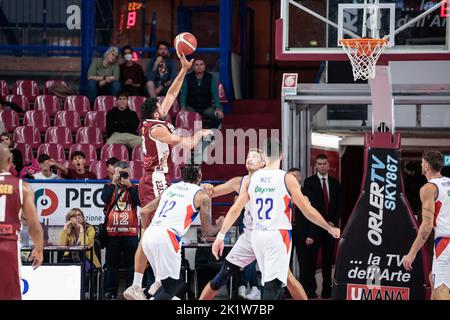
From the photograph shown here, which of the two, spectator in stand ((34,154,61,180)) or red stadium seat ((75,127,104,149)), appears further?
red stadium seat ((75,127,104,149))

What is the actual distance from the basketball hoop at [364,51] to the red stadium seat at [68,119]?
553 cm

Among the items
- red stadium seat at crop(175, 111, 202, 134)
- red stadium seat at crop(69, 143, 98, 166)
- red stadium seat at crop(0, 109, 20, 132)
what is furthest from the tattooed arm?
red stadium seat at crop(0, 109, 20, 132)

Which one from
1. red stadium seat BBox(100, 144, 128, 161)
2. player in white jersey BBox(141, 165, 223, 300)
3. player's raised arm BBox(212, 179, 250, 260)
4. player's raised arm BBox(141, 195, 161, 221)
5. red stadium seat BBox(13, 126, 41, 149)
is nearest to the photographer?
player in white jersey BBox(141, 165, 223, 300)

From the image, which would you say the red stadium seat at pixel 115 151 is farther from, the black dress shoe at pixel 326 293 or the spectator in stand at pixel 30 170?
the black dress shoe at pixel 326 293

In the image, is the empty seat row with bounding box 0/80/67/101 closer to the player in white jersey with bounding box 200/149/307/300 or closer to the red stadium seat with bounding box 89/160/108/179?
the red stadium seat with bounding box 89/160/108/179

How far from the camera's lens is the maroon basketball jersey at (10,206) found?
9844 millimetres

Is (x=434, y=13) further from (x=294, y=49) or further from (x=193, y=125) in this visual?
(x=193, y=125)

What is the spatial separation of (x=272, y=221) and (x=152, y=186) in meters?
1.94

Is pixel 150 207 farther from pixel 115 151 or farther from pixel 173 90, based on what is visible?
pixel 115 151

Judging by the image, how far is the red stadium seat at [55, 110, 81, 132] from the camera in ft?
58.1

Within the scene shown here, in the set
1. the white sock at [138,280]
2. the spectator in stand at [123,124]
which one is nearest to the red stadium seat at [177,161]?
the spectator in stand at [123,124]

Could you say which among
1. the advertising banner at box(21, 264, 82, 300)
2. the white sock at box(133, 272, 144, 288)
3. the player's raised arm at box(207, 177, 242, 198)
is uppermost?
the player's raised arm at box(207, 177, 242, 198)

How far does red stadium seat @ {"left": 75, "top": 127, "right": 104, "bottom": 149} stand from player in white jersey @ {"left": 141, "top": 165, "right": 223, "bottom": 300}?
620 cm
